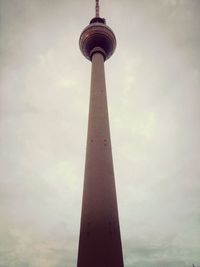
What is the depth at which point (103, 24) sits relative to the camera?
45062mm

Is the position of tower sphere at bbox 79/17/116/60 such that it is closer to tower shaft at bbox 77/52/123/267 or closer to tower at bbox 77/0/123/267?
tower at bbox 77/0/123/267

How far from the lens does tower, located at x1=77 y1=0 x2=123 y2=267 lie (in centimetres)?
2423

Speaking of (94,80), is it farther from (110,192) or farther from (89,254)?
(89,254)

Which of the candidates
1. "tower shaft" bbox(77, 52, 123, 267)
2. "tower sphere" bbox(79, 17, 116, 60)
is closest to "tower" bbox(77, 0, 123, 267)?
"tower shaft" bbox(77, 52, 123, 267)

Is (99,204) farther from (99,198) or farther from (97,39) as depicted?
(97,39)

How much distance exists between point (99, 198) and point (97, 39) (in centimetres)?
2869

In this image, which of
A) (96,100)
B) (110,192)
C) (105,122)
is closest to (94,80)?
(96,100)

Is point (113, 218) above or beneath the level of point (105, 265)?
above

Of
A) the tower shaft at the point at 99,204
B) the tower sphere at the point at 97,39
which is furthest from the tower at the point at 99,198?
the tower sphere at the point at 97,39

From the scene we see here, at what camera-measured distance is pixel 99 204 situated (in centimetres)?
2672

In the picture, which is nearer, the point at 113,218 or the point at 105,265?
the point at 105,265

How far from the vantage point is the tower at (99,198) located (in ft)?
79.5

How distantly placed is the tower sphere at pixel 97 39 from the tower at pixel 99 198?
22.4 ft

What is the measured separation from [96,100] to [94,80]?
416 centimetres
